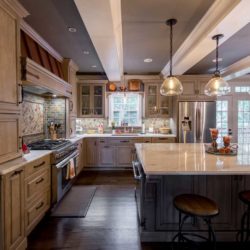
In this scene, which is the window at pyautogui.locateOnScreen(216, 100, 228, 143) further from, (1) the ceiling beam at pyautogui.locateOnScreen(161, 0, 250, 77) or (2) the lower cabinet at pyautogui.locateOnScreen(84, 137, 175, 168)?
(1) the ceiling beam at pyautogui.locateOnScreen(161, 0, 250, 77)

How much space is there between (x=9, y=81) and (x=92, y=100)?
3669 mm

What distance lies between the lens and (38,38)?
120 inches

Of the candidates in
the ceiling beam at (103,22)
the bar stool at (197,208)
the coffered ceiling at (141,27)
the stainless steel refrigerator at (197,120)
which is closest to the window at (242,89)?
the stainless steel refrigerator at (197,120)

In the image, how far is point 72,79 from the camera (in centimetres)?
473

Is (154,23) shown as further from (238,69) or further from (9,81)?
(238,69)

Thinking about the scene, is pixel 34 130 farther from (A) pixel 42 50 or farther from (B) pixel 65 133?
(A) pixel 42 50

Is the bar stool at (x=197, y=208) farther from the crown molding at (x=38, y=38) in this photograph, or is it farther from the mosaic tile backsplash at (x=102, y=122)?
the mosaic tile backsplash at (x=102, y=122)

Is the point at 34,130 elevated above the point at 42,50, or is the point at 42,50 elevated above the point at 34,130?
the point at 42,50

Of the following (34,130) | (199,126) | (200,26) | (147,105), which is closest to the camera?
(200,26)

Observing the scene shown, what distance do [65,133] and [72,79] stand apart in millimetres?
1255

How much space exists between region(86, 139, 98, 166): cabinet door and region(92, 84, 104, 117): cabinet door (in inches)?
32.8

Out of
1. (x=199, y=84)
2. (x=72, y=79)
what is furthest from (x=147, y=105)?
(x=72, y=79)

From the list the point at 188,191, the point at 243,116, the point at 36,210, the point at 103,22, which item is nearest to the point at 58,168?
the point at 36,210

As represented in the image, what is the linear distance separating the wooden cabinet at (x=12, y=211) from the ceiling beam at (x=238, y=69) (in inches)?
172
